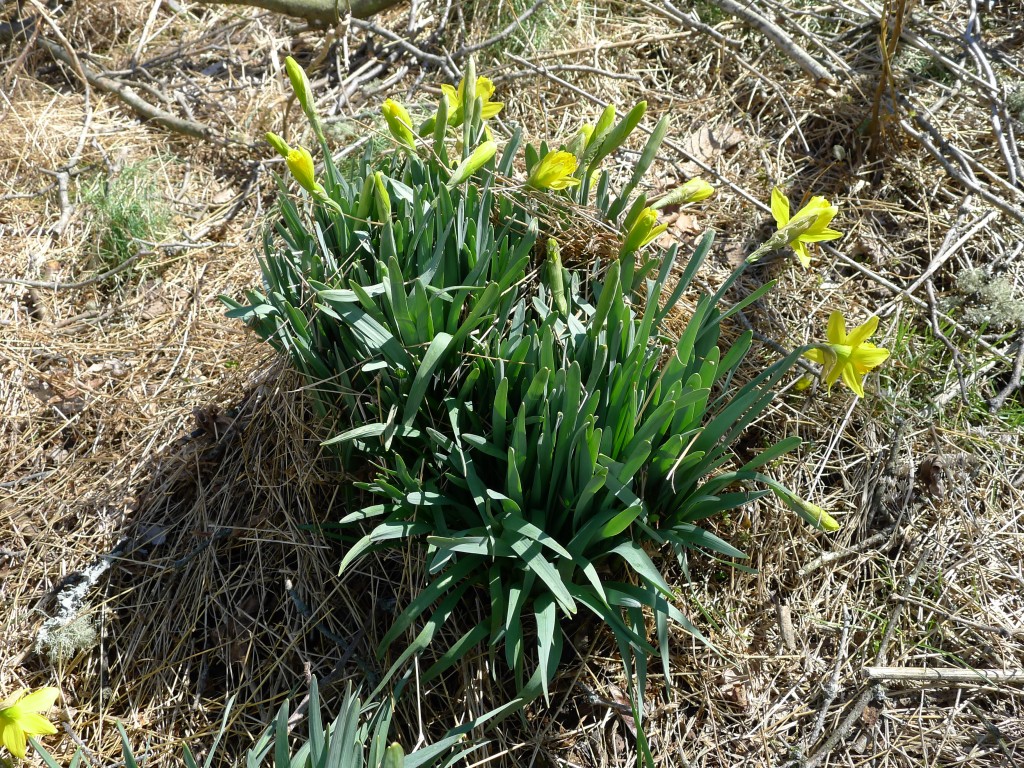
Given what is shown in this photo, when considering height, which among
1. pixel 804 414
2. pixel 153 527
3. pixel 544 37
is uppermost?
pixel 544 37

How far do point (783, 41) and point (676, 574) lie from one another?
2024mm

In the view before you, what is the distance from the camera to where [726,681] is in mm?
1984

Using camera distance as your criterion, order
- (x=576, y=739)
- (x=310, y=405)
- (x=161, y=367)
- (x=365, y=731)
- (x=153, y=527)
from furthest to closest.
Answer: (x=161, y=367) < (x=153, y=527) < (x=310, y=405) < (x=576, y=739) < (x=365, y=731)

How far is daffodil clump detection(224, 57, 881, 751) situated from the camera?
1.71m

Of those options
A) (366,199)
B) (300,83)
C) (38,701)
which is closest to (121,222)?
(300,83)

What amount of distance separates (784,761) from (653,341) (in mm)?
1037

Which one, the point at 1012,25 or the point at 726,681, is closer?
the point at 726,681

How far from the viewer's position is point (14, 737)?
162cm

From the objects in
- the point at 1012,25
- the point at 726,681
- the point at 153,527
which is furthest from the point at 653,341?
the point at 1012,25

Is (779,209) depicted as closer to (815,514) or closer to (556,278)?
(556,278)

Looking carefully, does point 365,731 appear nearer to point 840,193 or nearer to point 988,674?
point 988,674

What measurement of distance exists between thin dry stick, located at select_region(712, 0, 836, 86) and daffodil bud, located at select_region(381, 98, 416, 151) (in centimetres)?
160

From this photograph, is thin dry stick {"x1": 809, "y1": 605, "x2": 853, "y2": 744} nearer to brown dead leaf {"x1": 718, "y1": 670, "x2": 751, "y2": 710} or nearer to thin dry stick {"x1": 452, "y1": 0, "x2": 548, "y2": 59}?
brown dead leaf {"x1": 718, "y1": 670, "x2": 751, "y2": 710}

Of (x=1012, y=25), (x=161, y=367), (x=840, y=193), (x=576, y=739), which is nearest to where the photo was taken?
(x=576, y=739)
